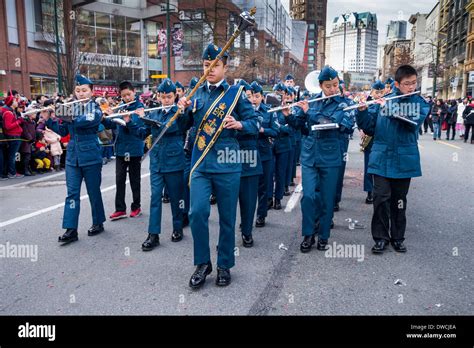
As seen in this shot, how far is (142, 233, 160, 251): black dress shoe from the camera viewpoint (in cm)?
538

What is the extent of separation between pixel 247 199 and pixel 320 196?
0.92m

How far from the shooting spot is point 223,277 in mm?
4281

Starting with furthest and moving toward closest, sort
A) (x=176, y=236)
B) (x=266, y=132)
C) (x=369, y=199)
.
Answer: (x=369, y=199) < (x=266, y=132) < (x=176, y=236)

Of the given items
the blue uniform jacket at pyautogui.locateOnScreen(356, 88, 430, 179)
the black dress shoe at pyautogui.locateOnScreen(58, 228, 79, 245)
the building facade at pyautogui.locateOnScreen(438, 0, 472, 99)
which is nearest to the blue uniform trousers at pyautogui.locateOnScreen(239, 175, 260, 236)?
the blue uniform jacket at pyautogui.locateOnScreen(356, 88, 430, 179)

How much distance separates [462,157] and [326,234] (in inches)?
432

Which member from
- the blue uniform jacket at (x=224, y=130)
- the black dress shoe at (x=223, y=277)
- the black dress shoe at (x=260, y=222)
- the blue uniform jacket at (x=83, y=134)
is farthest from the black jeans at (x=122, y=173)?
the black dress shoe at (x=223, y=277)

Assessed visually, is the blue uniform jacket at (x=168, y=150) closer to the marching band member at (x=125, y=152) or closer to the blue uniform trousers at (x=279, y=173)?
the marching band member at (x=125, y=152)

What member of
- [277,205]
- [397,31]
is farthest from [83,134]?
[397,31]

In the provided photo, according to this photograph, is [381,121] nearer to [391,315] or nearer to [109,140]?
[391,315]

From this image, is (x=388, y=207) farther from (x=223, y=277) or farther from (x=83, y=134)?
(x=83, y=134)

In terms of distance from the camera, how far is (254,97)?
21.9 ft

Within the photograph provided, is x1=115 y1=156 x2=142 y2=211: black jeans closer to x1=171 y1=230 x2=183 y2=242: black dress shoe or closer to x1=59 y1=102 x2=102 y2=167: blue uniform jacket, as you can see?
x1=59 y1=102 x2=102 y2=167: blue uniform jacket

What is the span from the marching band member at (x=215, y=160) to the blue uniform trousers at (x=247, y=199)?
35.4 inches

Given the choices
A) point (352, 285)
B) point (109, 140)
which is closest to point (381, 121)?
point (352, 285)
